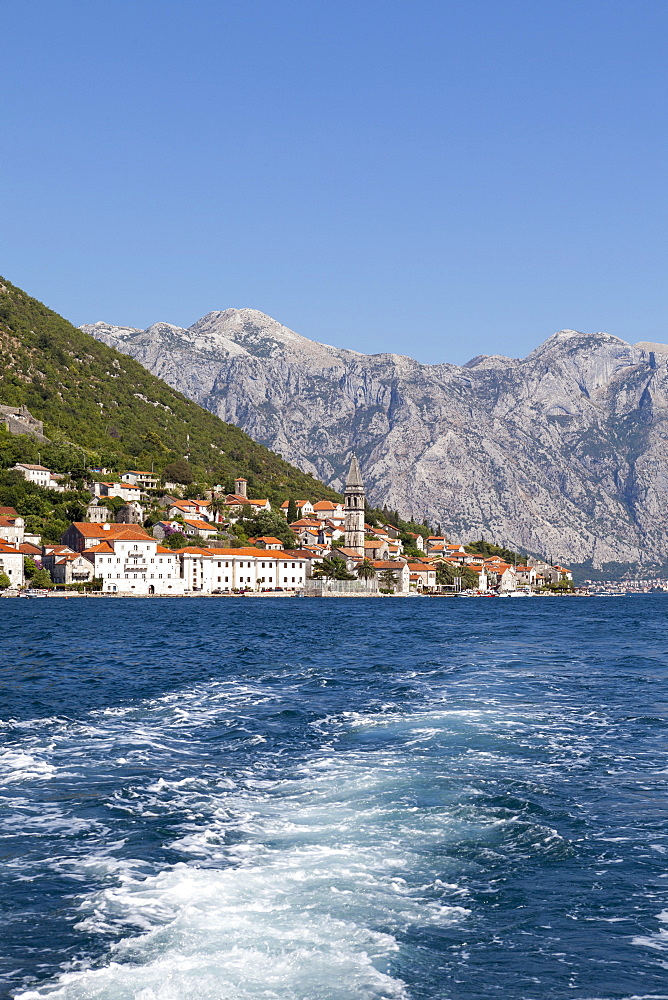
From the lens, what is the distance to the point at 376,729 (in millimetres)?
20906

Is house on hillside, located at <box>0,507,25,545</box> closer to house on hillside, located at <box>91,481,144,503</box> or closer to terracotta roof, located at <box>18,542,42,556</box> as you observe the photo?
terracotta roof, located at <box>18,542,42,556</box>

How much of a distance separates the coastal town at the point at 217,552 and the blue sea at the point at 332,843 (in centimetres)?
9017

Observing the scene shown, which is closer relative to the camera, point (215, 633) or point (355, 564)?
point (215, 633)

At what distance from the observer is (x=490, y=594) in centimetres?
16925

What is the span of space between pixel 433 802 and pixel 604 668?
23.4 meters

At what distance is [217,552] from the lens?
13138 centimetres

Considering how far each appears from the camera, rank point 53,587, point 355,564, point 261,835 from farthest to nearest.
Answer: point 355,564 → point 53,587 → point 261,835

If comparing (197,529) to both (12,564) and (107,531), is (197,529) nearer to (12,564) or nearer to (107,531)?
(107,531)

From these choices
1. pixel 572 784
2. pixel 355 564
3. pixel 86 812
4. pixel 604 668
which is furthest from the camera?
pixel 355 564

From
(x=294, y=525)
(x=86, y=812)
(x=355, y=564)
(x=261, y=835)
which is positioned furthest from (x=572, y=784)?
(x=294, y=525)

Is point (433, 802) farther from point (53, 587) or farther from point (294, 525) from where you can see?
point (294, 525)

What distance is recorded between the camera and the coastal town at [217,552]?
116 metres

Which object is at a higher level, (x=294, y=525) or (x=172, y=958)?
(x=294, y=525)

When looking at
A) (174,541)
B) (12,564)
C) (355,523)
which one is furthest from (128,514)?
(355,523)
